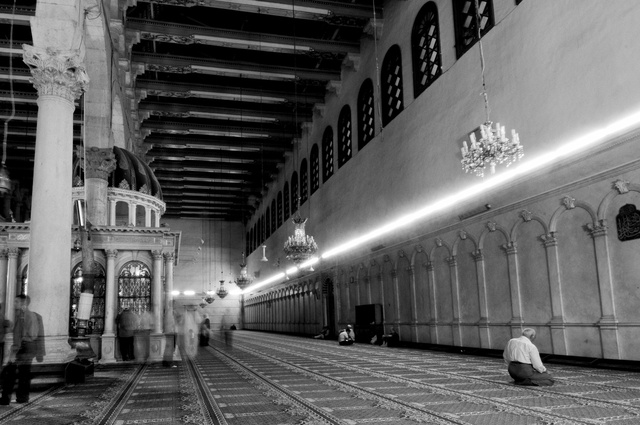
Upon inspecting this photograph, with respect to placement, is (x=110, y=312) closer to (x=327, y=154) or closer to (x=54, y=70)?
(x=54, y=70)

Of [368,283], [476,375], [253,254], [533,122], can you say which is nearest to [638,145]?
[533,122]

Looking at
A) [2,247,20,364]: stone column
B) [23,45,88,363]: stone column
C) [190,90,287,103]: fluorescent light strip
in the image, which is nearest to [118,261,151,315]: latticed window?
[2,247,20,364]: stone column

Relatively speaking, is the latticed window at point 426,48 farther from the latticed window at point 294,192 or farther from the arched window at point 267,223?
the arched window at point 267,223

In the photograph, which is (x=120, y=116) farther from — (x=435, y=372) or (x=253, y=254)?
(x=253, y=254)

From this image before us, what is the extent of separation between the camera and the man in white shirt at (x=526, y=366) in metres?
6.72

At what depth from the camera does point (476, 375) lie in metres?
8.02

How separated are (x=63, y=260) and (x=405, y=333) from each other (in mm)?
9253

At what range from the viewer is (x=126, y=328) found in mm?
11352

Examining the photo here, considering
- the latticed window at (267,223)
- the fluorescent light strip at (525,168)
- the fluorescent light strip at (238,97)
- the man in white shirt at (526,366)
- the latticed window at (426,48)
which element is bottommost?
the man in white shirt at (526,366)

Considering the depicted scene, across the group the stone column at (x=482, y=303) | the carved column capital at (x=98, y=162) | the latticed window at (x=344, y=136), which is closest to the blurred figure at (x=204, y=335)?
the carved column capital at (x=98, y=162)

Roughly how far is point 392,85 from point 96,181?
839cm

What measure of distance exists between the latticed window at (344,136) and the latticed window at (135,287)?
9.28 m

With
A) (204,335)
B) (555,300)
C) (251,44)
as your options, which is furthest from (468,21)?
(204,335)

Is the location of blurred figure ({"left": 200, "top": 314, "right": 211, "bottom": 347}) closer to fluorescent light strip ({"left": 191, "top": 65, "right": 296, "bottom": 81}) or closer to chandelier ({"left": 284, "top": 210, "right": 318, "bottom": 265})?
chandelier ({"left": 284, "top": 210, "right": 318, "bottom": 265})
